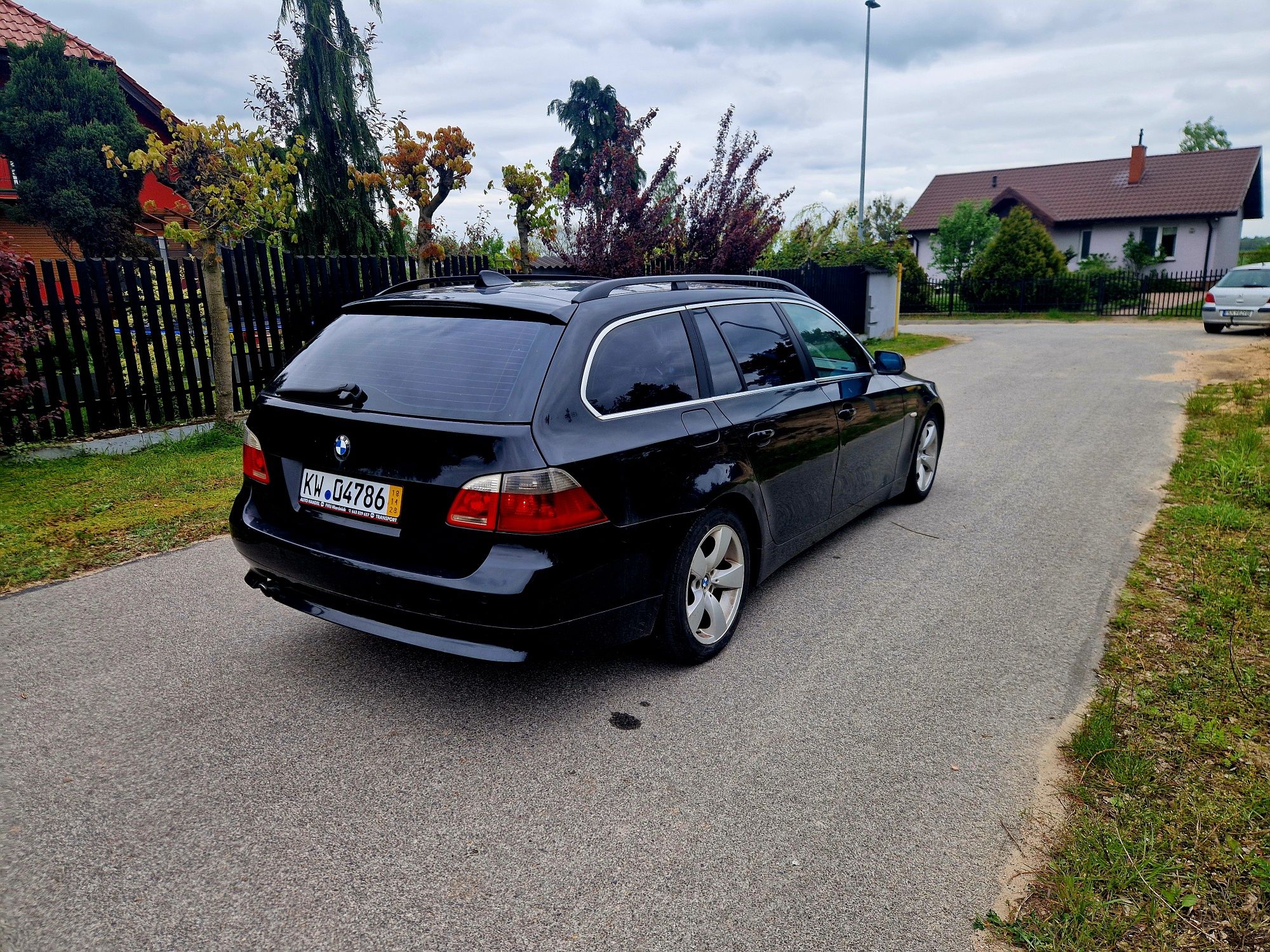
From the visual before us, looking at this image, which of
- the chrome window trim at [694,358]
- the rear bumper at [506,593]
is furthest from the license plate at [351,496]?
the chrome window trim at [694,358]

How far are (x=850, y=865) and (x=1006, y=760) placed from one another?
2.94ft

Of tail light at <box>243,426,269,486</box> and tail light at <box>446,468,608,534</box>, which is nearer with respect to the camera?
tail light at <box>446,468,608,534</box>

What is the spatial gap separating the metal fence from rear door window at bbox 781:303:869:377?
83.2 feet

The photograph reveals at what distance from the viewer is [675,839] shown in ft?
8.71

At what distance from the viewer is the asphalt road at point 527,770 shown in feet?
7.72

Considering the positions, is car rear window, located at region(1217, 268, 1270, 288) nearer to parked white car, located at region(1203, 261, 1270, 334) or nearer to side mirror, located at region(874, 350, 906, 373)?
parked white car, located at region(1203, 261, 1270, 334)

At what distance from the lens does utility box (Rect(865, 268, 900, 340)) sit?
789 inches

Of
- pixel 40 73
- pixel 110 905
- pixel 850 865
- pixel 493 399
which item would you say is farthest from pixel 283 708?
pixel 40 73

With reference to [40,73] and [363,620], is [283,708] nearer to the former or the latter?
[363,620]

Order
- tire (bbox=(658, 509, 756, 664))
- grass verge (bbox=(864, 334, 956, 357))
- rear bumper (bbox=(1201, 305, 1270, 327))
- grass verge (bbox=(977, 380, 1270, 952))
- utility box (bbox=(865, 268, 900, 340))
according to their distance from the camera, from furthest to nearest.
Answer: utility box (bbox=(865, 268, 900, 340)), rear bumper (bbox=(1201, 305, 1270, 327)), grass verge (bbox=(864, 334, 956, 357)), tire (bbox=(658, 509, 756, 664)), grass verge (bbox=(977, 380, 1270, 952))

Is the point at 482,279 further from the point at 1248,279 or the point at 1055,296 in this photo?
the point at 1055,296

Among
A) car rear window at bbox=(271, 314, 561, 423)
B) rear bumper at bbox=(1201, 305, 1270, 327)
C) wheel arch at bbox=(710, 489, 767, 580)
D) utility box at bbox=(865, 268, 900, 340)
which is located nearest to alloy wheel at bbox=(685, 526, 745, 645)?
wheel arch at bbox=(710, 489, 767, 580)

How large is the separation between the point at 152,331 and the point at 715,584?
23.7 ft

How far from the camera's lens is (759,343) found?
4.47m
